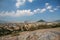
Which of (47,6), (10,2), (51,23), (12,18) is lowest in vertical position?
(51,23)

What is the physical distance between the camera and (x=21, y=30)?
2238 millimetres

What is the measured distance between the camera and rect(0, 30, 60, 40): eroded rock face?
2162mm

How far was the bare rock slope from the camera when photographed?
2.16 meters

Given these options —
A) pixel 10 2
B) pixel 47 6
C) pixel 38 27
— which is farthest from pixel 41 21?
pixel 10 2

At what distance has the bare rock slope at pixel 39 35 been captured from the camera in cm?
216

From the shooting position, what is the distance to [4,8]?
2.27 m

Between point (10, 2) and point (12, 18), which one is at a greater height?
point (10, 2)

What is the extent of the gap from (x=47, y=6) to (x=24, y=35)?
0.83 meters

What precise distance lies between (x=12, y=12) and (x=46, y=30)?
2.77ft

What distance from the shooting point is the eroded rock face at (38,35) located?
2.16 m

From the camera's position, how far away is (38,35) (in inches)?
86.6

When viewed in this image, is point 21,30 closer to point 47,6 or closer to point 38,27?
point 38,27

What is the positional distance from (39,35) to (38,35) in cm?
2

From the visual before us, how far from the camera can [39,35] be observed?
2.20m
